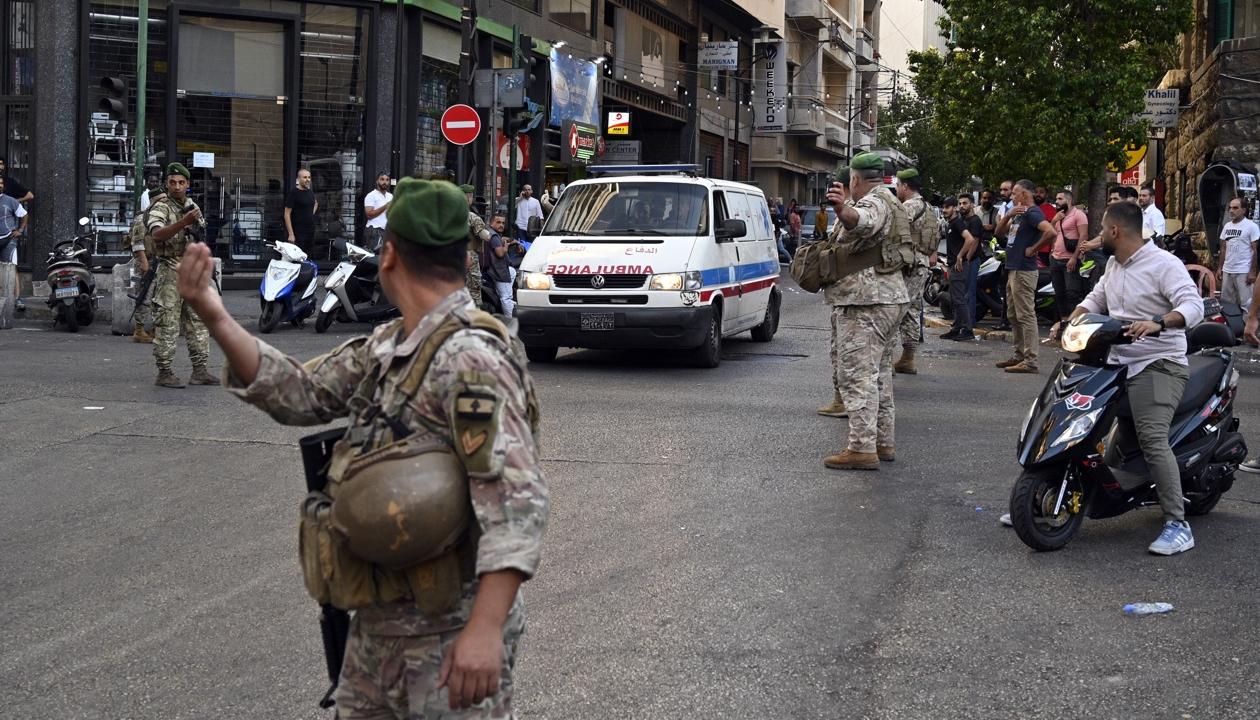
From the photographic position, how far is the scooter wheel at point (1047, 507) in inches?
255

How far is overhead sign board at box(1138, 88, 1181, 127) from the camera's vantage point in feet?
86.4

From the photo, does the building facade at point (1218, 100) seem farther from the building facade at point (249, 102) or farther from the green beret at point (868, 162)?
the green beret at point (868, 162)

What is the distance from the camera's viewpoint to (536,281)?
43.8ft

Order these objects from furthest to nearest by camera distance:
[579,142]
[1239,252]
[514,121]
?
[579,142] < [514,121] < [1239,252]

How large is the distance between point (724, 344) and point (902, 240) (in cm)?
778

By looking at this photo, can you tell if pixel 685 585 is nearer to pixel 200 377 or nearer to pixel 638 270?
pixel 200 377

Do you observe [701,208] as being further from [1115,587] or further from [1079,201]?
[1079,201]

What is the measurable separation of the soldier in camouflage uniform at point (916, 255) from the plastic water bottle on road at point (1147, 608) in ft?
10.8

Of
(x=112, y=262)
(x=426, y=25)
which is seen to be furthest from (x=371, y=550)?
(x=426, y=25)

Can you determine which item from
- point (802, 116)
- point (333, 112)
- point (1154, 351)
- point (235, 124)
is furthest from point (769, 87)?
point (1154, 351)

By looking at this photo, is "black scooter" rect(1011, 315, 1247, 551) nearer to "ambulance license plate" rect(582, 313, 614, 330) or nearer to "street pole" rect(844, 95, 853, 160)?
"ambulance license plate" rect(582, 313, 614, 330)

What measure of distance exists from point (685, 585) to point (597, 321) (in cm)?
738

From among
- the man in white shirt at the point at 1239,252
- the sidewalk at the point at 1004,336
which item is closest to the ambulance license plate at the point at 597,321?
the sidewalk at the point at 1004,336

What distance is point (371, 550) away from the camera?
2670 millimetres
